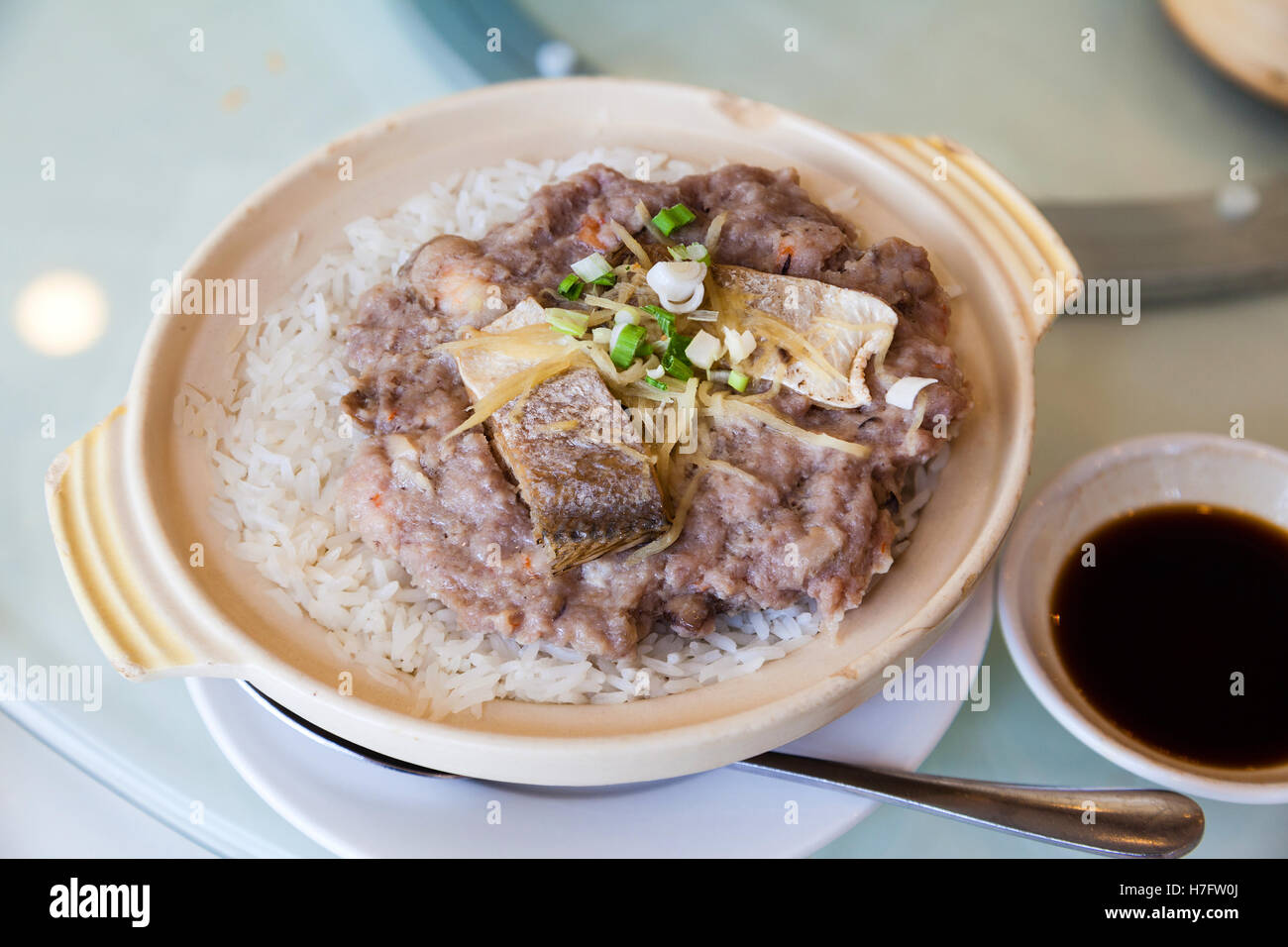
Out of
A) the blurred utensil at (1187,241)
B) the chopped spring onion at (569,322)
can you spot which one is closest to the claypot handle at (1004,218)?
the blurred utensil at (1187,241)

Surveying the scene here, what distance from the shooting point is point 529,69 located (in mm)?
4242

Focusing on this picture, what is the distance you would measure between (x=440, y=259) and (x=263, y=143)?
2.04 meters

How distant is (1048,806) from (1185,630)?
720mm

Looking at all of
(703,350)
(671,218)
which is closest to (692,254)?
(671,218)

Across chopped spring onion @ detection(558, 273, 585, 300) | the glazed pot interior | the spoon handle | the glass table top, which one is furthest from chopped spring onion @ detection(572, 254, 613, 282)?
the glass table top

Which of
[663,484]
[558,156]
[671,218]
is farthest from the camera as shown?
[558,156]

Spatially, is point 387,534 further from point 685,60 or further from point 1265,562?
point 685,60

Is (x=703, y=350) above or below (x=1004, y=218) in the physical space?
below

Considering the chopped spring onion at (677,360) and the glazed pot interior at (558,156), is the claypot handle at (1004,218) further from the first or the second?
the chopped spring onion at (677,360)

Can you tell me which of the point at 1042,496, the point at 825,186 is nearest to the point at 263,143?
the point at 825,186

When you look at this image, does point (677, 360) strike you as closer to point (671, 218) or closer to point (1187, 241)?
point (671, 218)

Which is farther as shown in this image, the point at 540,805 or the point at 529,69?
the point at 529,69

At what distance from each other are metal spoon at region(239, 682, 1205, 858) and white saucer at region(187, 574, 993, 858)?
0.05 m

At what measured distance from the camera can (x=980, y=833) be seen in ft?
9.53
